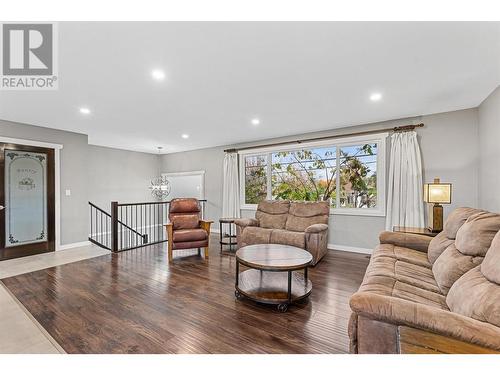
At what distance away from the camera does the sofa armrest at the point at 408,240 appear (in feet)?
8.79

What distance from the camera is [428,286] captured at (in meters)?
1.82

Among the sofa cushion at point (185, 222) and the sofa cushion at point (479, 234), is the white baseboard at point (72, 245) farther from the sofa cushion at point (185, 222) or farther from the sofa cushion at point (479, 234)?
the sofa cushion at point (479, 234)

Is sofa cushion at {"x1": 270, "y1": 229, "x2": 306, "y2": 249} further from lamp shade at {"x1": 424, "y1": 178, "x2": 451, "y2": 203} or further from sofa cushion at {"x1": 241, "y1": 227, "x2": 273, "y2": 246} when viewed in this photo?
lamp shade at {"x1": 424, "y1": 178, "x2": 451, "y2": 203}

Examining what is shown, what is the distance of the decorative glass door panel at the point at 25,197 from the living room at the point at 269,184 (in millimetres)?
31

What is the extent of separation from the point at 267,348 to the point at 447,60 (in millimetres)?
2997

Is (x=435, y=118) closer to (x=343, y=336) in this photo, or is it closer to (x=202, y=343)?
(x=343, y=336)

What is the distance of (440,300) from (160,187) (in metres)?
6.35

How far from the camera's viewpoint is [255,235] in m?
4.18

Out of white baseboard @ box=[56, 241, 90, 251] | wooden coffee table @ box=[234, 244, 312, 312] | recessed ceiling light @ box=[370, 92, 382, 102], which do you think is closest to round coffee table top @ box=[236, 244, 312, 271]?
wooden coffee table @ box=[234, 244, 312, 312]

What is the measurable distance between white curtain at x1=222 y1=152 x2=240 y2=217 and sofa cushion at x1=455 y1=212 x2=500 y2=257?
4.59 meters

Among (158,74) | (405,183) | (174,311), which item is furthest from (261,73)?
(405,183)

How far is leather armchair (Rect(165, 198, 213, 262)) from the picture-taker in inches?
159

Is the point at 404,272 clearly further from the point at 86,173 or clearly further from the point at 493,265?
the point at 86,173

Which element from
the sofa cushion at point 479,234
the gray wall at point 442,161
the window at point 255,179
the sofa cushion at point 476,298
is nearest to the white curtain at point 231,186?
the window at point 255,179
